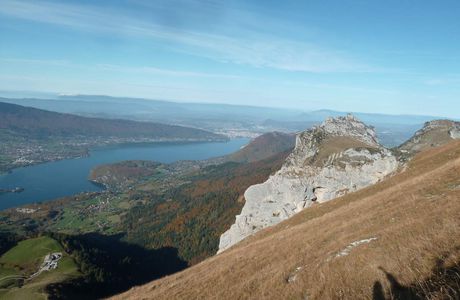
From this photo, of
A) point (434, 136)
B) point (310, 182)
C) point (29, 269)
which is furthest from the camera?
point (434, 136)

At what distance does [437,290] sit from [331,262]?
8.26 metres

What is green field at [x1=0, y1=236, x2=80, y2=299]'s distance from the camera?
3259 inches

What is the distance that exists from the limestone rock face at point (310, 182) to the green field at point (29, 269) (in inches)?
1779

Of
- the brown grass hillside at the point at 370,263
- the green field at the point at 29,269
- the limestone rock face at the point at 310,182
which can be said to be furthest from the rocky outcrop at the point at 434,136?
the green field at the point at 29,269

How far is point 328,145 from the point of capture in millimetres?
114438

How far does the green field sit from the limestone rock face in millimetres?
45194

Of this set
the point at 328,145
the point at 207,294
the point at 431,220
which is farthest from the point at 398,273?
the point at 328,145

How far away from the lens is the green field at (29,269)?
8277cm

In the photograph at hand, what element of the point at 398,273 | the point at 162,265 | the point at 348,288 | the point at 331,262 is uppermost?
the point at 398,273

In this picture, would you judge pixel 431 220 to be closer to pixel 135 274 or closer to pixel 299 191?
pixel 299 191

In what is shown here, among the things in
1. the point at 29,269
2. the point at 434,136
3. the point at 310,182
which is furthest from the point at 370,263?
the point at 434,136

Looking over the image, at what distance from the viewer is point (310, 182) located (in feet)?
305

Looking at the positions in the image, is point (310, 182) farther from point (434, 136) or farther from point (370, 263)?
point (370, 263)

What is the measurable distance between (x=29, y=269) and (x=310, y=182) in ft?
303
